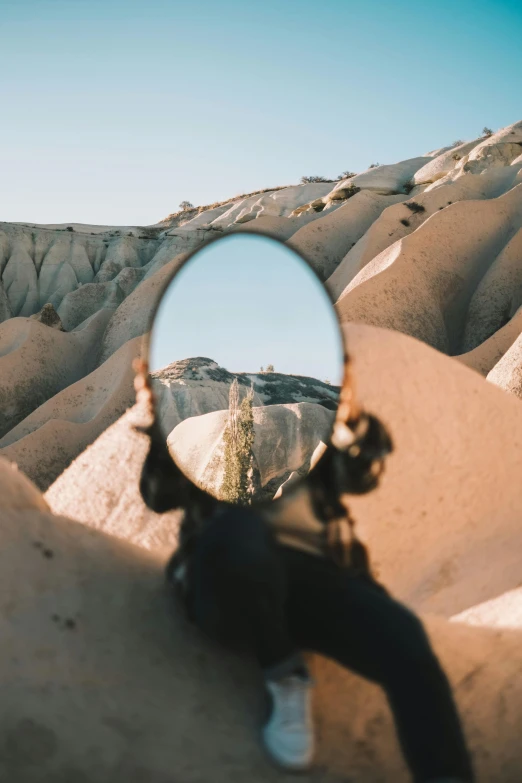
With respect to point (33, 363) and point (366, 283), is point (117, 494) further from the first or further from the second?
point (33, 363)

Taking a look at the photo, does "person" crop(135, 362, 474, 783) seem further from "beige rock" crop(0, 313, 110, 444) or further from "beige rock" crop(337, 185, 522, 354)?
"beige rock" crop(0, 313, 110, 444)

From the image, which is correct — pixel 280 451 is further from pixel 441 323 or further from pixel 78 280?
pixel 78 280

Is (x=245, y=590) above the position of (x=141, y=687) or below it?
A: above

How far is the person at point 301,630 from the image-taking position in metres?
1.02

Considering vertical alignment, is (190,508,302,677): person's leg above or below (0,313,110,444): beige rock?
above

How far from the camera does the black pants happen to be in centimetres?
101

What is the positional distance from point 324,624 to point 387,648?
0.11 meters

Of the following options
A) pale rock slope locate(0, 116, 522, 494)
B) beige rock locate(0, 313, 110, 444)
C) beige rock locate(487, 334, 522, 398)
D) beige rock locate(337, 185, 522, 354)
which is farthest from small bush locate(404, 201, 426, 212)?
beige rock locate(487, 334, 522, 398)

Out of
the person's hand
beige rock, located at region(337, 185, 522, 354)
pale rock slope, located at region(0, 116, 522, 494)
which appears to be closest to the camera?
the person's hand

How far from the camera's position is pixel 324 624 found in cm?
112

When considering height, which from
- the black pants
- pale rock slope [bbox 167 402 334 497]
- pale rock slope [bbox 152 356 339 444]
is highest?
pale rock slope [bbox 152 356 339 444]

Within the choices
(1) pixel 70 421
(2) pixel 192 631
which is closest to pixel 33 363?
(1) pixel 70 421

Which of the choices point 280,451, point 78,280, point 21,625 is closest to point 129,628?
point 21,625

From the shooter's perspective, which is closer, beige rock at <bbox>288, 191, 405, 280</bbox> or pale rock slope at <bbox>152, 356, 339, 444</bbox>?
pale rock slope at <bbox>152, 356, 339, 444</bbox>
